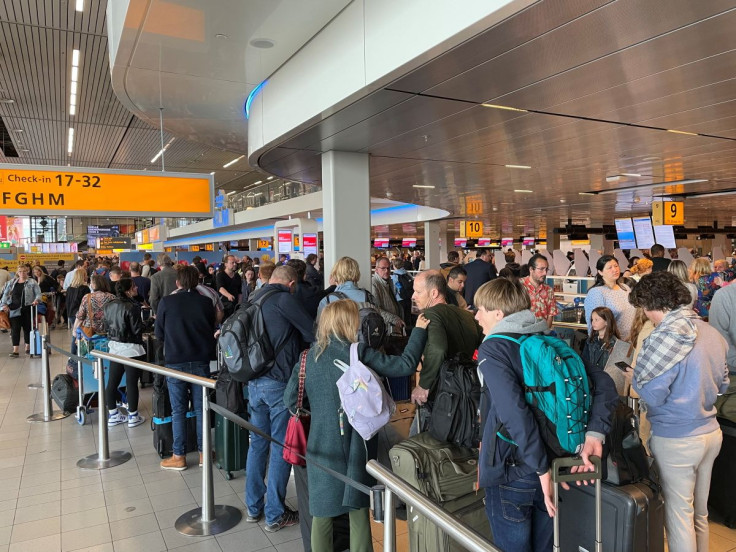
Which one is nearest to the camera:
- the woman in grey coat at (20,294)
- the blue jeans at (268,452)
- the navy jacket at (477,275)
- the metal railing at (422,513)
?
the metal railing at (422,513)

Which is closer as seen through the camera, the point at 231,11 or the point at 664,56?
the point at 664,56

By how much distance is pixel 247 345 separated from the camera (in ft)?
11.4

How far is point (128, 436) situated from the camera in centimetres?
564

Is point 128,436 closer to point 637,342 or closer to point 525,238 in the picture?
point 637,342

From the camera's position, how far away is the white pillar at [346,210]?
19.3 ft

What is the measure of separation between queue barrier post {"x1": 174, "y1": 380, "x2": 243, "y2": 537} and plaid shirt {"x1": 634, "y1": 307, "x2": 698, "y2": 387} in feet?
9.07

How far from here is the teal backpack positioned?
2.09 m

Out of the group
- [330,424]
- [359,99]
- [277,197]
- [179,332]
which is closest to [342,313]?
[330,424]

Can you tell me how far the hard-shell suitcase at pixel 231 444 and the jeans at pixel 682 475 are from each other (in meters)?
2.96

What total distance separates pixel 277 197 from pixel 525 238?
22.9 metres

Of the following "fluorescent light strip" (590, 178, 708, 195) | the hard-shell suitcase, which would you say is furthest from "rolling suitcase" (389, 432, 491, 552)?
"fluorescent light strip" (590, 178, 708, 195)

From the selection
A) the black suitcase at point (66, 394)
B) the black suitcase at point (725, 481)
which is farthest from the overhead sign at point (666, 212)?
the black suitcase at point (66, 394)

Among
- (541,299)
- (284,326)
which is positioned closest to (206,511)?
(284,326)

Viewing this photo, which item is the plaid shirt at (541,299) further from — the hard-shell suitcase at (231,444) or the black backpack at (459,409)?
the hard-shell suitcase at (231,444)
